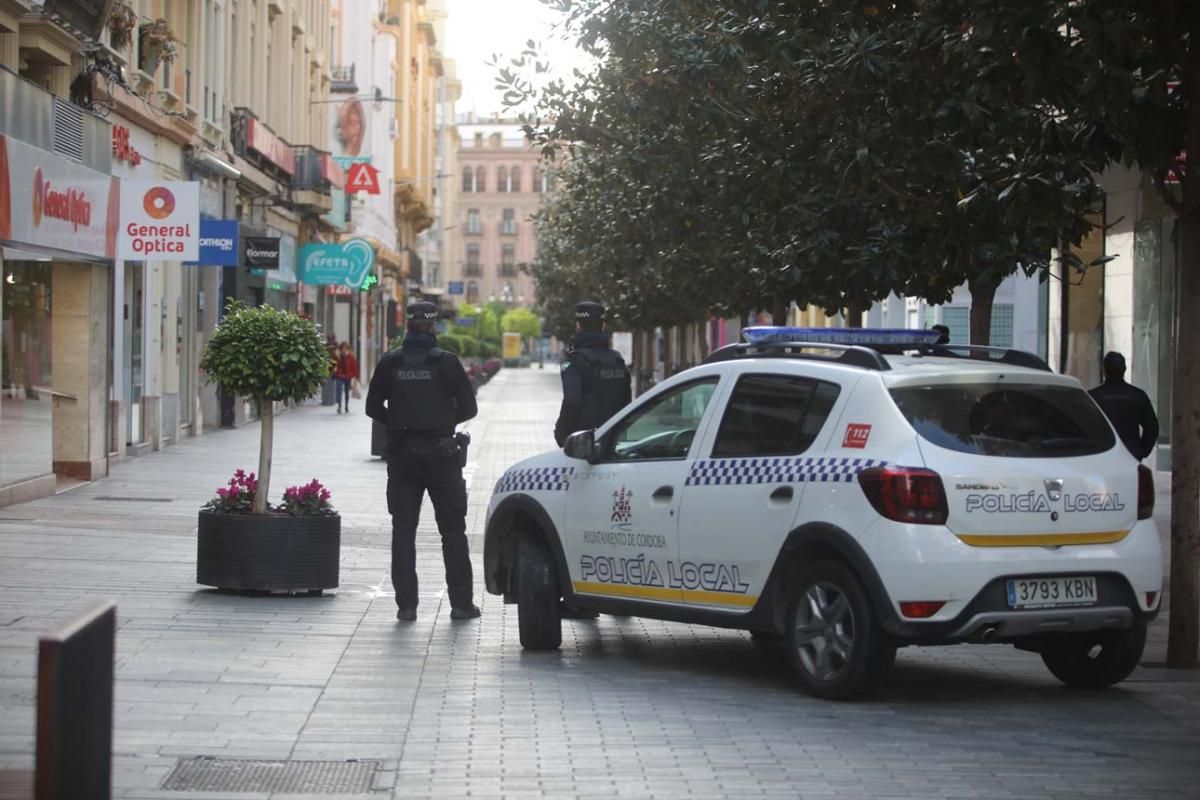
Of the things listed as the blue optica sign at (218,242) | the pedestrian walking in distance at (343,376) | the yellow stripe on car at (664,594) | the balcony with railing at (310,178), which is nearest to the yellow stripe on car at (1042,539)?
the yellow stripe on car at (664,594)

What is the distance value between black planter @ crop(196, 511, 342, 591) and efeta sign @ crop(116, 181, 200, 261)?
10292mm

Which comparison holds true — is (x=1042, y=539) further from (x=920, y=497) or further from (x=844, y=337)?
(x=844, y=337)

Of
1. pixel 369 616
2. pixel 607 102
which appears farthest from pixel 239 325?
pixel 607 102

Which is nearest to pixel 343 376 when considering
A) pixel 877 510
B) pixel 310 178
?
pixel 310 178

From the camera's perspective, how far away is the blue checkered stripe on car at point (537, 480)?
10203 mm

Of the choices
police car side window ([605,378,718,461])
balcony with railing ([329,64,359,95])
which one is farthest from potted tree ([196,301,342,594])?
balcony with railing ([329,64,359,95])

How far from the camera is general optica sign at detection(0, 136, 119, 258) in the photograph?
16641mm

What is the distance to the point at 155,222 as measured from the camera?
21.6 meters

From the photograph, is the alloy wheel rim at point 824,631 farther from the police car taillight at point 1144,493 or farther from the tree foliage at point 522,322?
the tree foliage at point 522,322

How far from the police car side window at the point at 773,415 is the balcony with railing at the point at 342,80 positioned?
4508cm

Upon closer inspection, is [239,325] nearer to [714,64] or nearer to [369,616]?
[369,616]

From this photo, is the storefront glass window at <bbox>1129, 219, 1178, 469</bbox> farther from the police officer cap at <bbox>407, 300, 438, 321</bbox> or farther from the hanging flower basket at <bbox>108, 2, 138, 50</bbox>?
the police officer cap at <bbox>407, 300, 438, 321</bbox>

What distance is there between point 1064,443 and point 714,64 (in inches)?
351

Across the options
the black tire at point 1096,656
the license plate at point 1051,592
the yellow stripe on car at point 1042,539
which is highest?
the yellow stripe on car at point 1042,539
